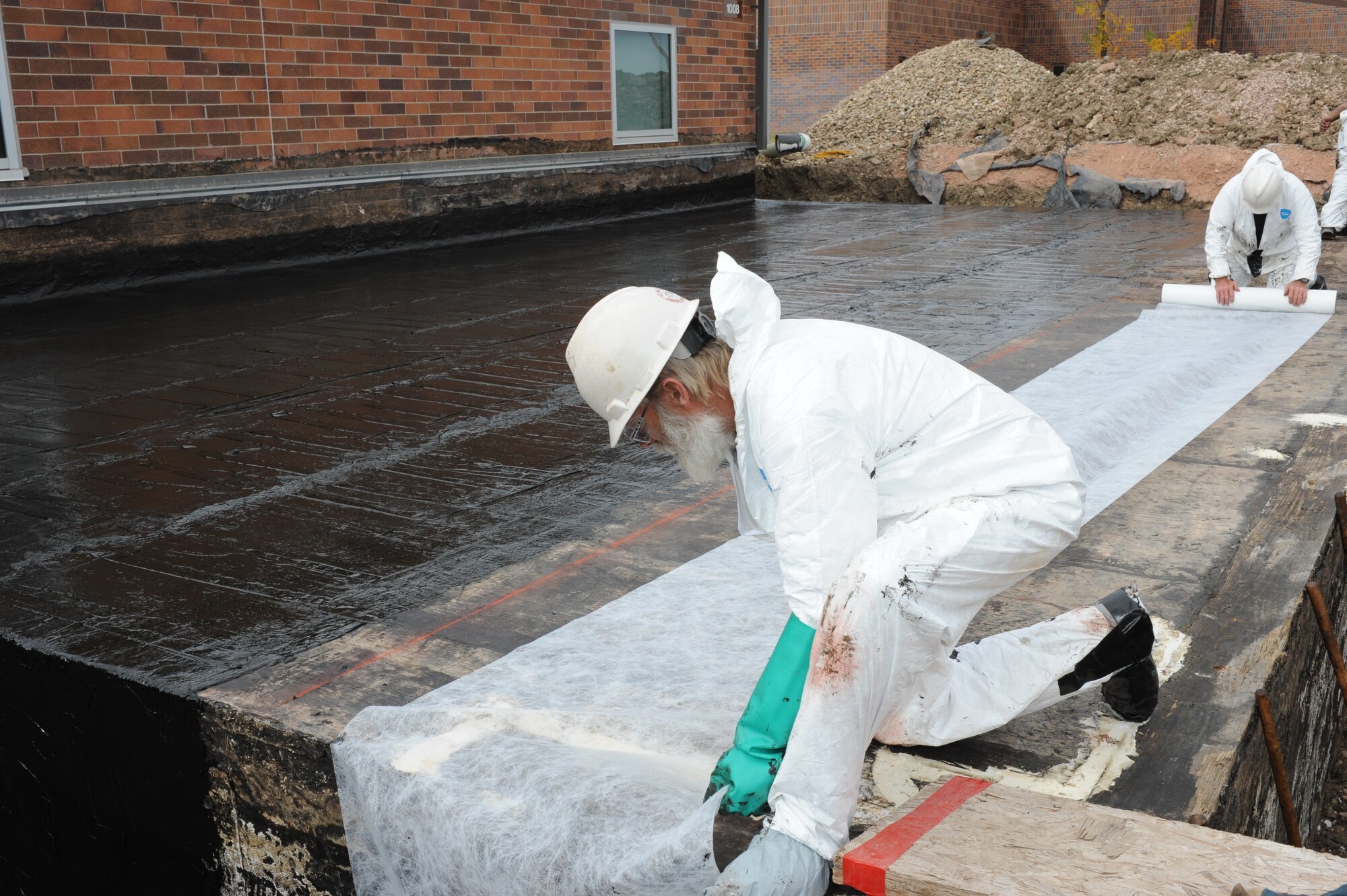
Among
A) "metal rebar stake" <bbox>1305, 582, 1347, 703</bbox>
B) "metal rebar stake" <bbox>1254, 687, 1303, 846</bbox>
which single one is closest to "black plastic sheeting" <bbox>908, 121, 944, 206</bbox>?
"metal rebar stake" <bbox>1305, 582, 1347, 703</bbox>

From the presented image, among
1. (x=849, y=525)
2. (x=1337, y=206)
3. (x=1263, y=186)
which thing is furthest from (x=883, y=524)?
(x=1337, y=206)

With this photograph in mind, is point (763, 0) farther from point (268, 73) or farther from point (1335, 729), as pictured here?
point (1335, 729)

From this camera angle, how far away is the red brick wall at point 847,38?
25.0 metres

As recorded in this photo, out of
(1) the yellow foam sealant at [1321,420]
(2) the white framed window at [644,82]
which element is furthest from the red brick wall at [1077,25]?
(1) the yellow foam sealant at [1321,420]

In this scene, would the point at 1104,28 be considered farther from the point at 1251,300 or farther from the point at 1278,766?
the point at 1278,766

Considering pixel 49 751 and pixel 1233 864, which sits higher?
pixel 1233 864

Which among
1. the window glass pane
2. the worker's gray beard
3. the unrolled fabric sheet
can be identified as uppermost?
the window glass pane

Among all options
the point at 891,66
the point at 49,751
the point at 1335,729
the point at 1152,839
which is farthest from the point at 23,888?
the point at 891,66

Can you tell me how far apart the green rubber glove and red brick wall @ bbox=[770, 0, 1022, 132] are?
24.7m

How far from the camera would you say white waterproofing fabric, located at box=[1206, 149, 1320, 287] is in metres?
7.18

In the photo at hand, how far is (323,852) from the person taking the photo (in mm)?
2881

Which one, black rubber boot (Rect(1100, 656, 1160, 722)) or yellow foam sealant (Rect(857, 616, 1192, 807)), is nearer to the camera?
yellow foam sealant (Rect(857, 616, 1192, 807))

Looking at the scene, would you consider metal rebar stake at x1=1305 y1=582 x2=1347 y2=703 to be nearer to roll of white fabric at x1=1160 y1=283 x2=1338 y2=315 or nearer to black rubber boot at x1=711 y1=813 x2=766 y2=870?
black rubber boot at x1=711 y1=813 x2=766 y2=870

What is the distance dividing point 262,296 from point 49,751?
5.80m
